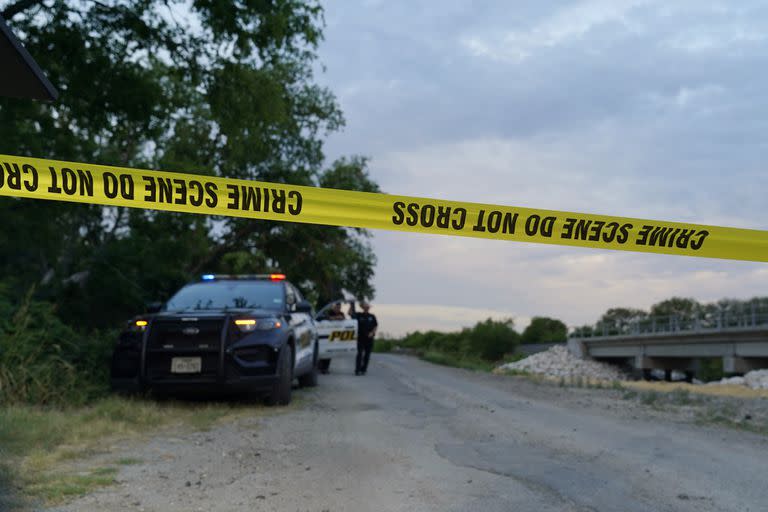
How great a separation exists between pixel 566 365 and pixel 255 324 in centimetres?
5679

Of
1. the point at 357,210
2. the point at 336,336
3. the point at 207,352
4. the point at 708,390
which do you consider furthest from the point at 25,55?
the point at 708,390

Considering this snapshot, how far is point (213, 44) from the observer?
1745 centimetres

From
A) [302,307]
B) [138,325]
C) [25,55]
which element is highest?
[25,55]

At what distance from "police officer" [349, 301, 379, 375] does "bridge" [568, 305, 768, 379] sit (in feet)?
101

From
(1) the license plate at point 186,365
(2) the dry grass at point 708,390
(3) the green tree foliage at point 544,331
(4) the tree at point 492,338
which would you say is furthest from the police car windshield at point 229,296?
(3) the green tree foliage at point 544,331

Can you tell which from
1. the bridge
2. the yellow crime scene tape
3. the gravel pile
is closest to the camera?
the yellow crime scene tape

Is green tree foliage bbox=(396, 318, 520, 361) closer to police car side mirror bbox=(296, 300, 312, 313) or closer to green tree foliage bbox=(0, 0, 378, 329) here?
green tree foliage bbox=(0, 0, 378, 329)

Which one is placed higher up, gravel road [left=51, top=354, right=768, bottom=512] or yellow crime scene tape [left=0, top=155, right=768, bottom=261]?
yellow crime scene tape [left=0, top=155, right=768, bottom=261]

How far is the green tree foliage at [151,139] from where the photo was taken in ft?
54.4

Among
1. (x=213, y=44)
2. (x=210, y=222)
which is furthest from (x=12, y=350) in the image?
(x=210, y=222)

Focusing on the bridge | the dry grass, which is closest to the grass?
the dry grass

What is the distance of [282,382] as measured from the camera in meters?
10.8

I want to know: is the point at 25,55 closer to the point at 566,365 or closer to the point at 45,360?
the point at 45,360

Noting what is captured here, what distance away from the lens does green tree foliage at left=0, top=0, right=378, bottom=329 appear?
16594mm
